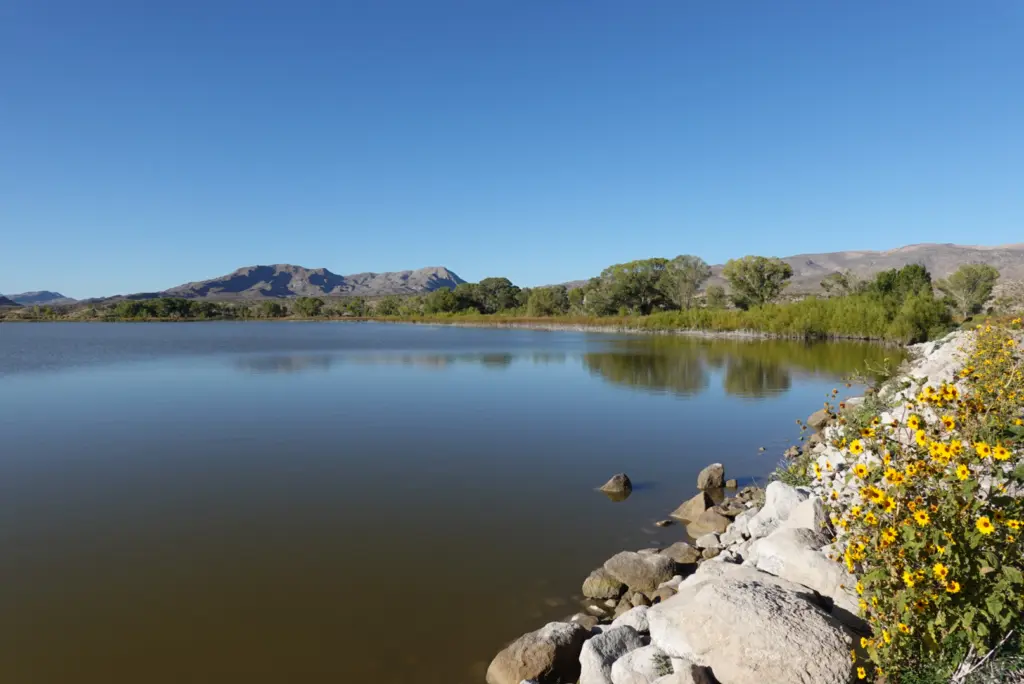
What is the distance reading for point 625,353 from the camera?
4662 cm

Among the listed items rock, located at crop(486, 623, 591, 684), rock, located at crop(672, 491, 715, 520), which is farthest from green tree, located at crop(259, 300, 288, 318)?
rock, located at crop(486, 623, 591, 684)

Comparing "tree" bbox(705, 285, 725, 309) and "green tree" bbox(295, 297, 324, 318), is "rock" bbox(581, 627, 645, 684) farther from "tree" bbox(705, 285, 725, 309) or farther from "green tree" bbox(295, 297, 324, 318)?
"green tree" bbox(295, 297, 324, 318)

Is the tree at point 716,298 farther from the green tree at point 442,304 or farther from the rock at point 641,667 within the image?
the rock at point 641,667

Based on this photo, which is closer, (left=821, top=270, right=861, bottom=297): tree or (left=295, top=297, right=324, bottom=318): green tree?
(left=821, top=270, right=861, bottom=297): tree

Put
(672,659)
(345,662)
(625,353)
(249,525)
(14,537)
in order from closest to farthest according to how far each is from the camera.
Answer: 1. (672,659)
2. (345,662)
3. (14,537)
4. (249,525)
5. (625,353)

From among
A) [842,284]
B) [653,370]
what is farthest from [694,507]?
[842,284]

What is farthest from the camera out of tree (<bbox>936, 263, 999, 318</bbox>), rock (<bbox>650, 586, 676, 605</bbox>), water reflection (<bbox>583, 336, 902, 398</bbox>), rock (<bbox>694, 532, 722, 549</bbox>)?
tree (<bbox>936, 263, 999, 318</bbox>)

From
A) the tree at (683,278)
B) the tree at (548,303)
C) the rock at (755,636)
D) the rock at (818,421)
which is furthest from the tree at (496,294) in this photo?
the rock at (755,636)

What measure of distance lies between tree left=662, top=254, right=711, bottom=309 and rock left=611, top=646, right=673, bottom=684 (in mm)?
94471

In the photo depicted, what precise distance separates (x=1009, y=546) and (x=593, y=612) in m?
4.69

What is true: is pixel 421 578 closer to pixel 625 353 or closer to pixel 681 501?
pixel 681 501

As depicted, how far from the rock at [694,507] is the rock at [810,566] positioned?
→ 321 centimetres

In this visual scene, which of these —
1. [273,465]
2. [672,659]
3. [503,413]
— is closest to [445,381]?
[503,413]

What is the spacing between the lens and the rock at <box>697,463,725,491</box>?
12.4 m
